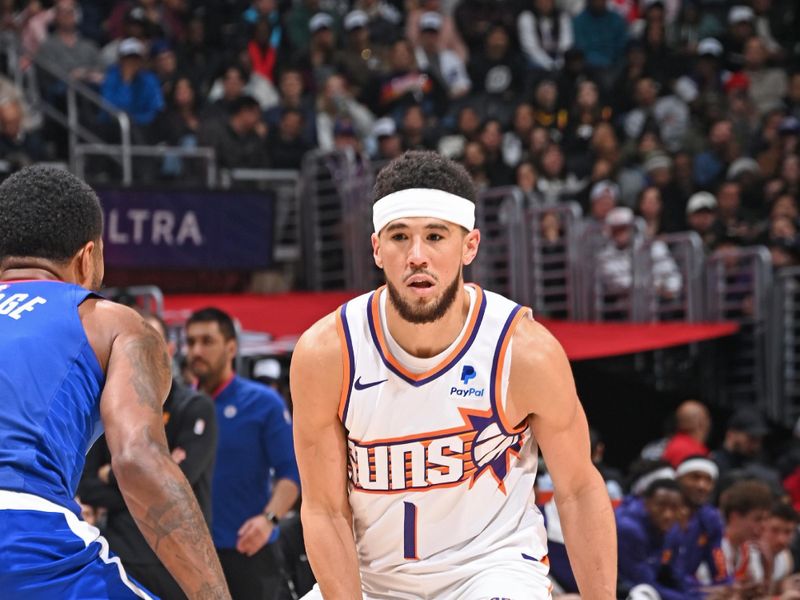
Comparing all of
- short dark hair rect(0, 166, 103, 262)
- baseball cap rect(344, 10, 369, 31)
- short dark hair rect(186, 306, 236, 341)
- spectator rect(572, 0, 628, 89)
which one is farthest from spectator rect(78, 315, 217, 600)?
spectator rect(572, 0, 628, 89)

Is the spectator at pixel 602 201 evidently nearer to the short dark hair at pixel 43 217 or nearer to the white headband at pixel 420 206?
the white headband at pixel 420 206

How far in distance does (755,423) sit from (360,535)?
8.19 m

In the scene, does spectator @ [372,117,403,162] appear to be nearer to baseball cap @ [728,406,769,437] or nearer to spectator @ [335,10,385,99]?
spectator @ [335,10,385,99]

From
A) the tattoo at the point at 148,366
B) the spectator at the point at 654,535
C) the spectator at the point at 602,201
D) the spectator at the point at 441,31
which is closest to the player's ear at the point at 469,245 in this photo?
the tattoo at the point at 148,366

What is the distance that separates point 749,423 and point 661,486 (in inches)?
121

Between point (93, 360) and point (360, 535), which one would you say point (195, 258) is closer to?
point (360, 535)

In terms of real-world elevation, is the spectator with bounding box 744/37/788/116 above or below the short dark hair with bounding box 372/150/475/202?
above

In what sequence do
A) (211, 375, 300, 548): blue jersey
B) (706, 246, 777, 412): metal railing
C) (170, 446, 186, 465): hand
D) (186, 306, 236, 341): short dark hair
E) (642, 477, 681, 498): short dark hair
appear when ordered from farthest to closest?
1. (706, 246, 777, 412): metal railing
2. (642, 477, 681, 498): short dark hair
3. (186, 306, 236, 341): short dark hair
4. (211, 375, 300, 548): blue jersey
5. (170, 446, 186, 465): hand

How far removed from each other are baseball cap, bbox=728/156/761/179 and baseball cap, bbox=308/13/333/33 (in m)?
5.02

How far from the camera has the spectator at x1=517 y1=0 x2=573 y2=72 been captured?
19.2 metres

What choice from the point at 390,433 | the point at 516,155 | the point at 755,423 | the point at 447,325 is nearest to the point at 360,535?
the point at 390,433

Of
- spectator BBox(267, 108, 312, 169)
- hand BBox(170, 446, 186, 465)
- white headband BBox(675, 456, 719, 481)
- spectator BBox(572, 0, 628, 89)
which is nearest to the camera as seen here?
hand BBox(170, 446, 186, 465)

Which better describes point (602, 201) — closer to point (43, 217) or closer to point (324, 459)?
point (324, 459)

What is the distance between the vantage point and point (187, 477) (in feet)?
24.2
